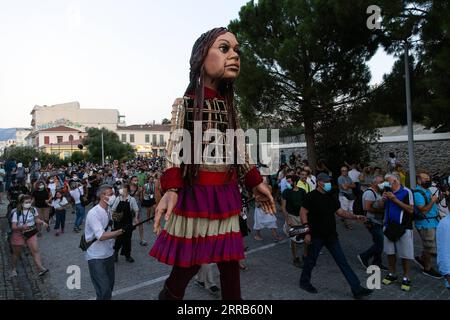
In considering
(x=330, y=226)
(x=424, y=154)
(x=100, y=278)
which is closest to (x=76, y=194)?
(x=100, y=278)

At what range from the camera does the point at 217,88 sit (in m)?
2.93

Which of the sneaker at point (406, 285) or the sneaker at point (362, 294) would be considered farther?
the sneaker at point (406, 285)

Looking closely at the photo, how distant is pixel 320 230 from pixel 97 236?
3.02 meters

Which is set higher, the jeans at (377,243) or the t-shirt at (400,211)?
the t-shirt at (400,211)

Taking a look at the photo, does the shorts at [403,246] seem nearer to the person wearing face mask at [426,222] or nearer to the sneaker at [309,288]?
the person wearing face mask at [426,222]

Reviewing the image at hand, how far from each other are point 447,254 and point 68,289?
5.25 metres

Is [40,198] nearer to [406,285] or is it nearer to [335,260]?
[335,260]

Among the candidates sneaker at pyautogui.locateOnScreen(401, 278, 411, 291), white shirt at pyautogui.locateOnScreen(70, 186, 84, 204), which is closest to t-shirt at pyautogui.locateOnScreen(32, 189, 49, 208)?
white shirt at pyautogui.locateOnScreen(70, 186, 84, 204)

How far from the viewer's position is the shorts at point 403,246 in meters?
5.40

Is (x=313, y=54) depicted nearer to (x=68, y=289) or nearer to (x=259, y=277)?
(x=259, y=277)

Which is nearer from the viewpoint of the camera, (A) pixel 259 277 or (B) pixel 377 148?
(A) pixel 259 277

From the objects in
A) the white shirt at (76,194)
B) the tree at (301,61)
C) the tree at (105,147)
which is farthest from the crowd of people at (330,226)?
the tree at (105,147)

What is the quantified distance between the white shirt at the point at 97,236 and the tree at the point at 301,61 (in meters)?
10.3
